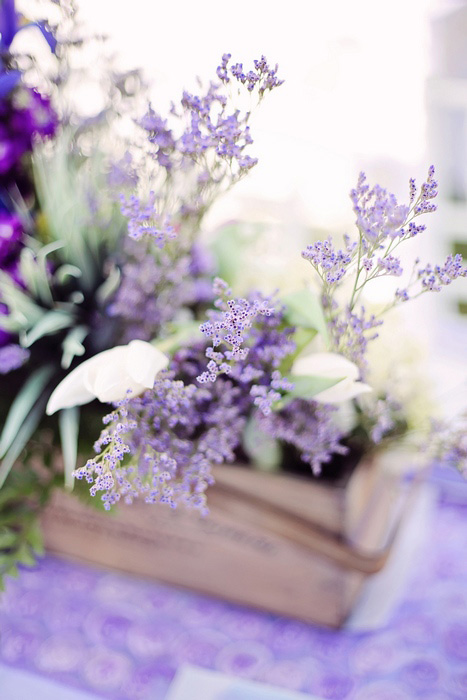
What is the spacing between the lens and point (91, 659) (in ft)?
2.04

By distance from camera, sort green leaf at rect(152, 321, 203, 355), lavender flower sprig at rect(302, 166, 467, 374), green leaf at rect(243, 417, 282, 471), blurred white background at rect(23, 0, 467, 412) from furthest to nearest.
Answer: blurred white background at rect(23, 0, 467, 412), green leaf at rect(243, 417, 282, 471), green leaf at rect(152, 321, 203, 355), lavender flower sprig at rect(302, 166, 467, 374)

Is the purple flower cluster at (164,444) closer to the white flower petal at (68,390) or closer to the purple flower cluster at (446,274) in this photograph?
the white flower petal at (68,390)

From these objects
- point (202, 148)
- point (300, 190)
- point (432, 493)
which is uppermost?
point (202, 148)

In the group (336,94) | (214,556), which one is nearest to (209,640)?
(214,556)

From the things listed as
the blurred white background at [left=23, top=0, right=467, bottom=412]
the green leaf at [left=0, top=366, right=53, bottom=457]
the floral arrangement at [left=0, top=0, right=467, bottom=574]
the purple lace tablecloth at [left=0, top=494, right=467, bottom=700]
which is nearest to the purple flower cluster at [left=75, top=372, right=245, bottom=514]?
the floral arrangement at [left=0, top=0, right=467, bottom=574]

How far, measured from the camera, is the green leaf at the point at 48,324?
1.61 ft

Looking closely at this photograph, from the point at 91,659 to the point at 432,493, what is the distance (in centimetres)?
49

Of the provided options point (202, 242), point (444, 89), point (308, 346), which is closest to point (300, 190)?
point (444, 89)

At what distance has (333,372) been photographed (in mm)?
409

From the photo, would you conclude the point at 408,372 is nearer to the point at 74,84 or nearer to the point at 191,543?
the point at 191,543

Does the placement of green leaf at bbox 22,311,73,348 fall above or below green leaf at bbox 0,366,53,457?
above

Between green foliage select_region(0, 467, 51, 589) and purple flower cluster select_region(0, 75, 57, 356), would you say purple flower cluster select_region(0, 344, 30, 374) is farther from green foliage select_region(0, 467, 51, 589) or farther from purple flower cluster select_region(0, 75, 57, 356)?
green foliage select_region(0, 467, 51, 589)

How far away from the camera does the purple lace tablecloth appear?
23.5 inches

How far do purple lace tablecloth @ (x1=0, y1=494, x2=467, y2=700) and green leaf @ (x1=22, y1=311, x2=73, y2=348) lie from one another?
0.32 m
